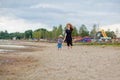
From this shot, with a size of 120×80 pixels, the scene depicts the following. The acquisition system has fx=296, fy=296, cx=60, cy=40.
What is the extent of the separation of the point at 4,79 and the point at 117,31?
9798 cm

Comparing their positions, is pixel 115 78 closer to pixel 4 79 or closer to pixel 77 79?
pixel 77 79

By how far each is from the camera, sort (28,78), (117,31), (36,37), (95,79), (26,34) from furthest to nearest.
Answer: (26,34), (36,37), (117,31), (28,78), (95,79)

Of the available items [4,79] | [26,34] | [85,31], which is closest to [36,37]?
[26,34]

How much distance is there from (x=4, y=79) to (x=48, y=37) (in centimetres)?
14627

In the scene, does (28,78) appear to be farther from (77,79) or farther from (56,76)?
(77,79)

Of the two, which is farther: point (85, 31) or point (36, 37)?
point (36, 37)

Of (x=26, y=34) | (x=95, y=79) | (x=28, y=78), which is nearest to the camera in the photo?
(x=95, y=79)

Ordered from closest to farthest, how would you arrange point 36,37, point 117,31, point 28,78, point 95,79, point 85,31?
point 95,79, point 28,78, point 117,31, point 85,31, point 36,37

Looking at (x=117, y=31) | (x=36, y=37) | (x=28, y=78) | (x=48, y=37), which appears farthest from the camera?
(x=36, y=37)

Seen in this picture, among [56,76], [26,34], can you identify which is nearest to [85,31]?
[26,34]

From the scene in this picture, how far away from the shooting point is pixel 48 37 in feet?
510

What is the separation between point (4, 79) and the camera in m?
9.32

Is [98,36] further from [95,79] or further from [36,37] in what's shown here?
[95,79]

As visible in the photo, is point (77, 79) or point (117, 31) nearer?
point (77, 79)
